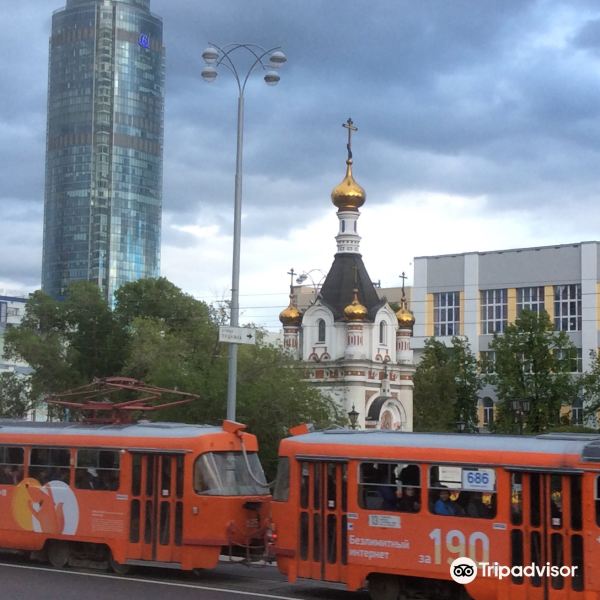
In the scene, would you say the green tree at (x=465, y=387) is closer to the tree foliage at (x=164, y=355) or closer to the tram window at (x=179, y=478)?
the tree foliage at (x=164, y=355)

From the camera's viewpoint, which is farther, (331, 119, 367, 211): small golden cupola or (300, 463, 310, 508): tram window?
(331, 119, 367, 211): small golden cupola

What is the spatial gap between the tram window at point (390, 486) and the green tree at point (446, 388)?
149ft

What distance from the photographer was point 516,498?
17.0m

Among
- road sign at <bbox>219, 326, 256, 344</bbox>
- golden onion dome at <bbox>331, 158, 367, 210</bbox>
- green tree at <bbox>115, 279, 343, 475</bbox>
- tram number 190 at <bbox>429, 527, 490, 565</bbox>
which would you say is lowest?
tram number 190 at <bbox>429, 527, 490, 565</bbox>

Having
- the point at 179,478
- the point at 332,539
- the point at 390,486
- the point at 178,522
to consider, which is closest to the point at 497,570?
the point at 390,486

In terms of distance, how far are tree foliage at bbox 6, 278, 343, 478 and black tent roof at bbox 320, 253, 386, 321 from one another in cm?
573

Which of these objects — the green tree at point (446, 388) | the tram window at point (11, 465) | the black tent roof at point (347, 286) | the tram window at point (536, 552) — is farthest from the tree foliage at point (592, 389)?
the tram window at point (536, 552)

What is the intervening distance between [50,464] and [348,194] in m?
37.0

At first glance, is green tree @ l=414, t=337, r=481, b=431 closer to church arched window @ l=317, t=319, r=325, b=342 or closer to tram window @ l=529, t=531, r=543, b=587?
church arched window @ l=317, t=319, r=325, b=342

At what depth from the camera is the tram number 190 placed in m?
17.2

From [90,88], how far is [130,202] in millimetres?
21555

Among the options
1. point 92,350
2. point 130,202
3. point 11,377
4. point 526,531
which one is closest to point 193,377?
point 526,531

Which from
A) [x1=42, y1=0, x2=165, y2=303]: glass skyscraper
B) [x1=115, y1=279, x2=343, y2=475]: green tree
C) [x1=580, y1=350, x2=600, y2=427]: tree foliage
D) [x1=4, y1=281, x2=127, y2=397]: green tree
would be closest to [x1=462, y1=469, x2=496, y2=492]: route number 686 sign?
[x1=115, y1=279, x2=343, y2=475]: green tree

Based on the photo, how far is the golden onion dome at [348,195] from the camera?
190ft
